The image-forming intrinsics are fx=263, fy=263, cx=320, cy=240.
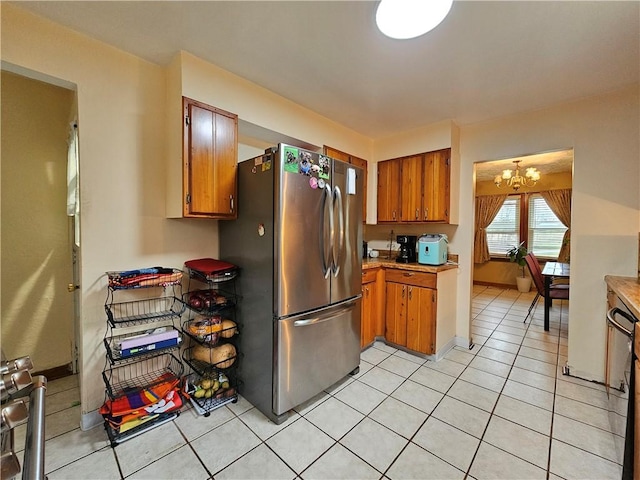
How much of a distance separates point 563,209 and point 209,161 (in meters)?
6.53

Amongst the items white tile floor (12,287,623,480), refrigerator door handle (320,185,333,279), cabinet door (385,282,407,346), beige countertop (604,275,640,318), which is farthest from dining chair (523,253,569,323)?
refrigerator door handle (320,185,333,279)

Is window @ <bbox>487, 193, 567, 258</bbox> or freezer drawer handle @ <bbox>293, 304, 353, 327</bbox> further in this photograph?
window @ <bbox>487, 193, 567, 258</bbox>

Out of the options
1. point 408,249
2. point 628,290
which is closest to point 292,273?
point 408,249

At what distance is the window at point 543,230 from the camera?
17.7 ft

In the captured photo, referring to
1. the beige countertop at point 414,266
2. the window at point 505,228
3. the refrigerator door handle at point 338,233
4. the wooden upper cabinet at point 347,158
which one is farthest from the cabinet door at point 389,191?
the window at point 505,228

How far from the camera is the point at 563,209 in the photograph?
522 cm

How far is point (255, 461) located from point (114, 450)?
0.86 meters

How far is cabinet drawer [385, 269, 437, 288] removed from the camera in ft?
8.74

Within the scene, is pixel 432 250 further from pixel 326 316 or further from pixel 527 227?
pixel 527 227

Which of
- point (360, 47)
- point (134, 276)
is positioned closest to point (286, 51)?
point (360, 47)

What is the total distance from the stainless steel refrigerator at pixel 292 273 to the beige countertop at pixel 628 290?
5.40 ft

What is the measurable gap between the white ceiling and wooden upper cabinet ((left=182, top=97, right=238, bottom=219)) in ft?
1.33

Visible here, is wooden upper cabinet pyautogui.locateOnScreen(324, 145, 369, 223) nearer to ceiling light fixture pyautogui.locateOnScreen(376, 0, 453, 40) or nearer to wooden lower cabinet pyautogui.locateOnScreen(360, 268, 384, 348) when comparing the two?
wooden lower cabinet pyautogui.locateOnScreen(360, 268, 384, 348)

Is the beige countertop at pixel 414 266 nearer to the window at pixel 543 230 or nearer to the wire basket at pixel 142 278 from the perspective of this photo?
the wire basket at pixel 142 278
